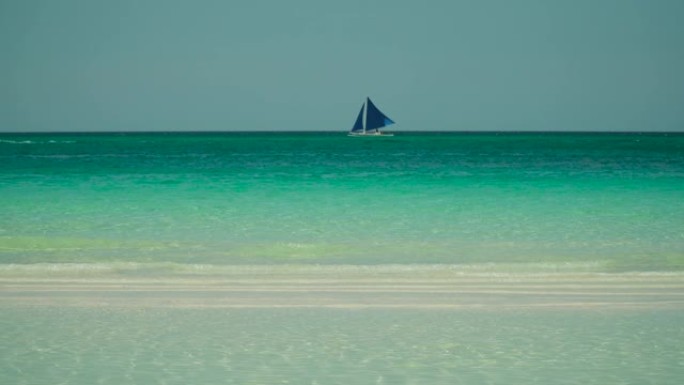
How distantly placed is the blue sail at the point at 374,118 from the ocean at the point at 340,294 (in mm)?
68297

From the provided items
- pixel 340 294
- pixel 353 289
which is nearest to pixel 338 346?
pixel 340 294

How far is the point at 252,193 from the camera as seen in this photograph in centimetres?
2105

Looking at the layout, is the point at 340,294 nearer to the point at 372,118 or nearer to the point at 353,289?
the point at 353,289

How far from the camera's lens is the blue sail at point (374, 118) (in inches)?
3363

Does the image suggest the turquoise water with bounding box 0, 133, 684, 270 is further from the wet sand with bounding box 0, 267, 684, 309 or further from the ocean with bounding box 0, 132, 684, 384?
the wet sand with bounding box 0, 267, 684, 309

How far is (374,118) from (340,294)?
8034 cm

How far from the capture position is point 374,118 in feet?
286

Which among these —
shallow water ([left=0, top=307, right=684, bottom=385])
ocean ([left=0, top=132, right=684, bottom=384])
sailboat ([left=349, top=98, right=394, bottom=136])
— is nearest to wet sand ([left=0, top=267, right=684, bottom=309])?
ocean ([left=0, top=132, right=684, bottom=384])

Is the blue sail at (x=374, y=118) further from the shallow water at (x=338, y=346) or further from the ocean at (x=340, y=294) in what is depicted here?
the shallow water at (x=338, y=346)

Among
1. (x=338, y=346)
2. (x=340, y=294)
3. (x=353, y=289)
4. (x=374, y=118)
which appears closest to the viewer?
(x=338, y=346)

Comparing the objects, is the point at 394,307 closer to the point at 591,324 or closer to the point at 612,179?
the point at 591,324

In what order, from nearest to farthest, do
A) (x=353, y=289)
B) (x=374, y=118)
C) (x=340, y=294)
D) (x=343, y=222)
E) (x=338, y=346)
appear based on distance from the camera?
(x=338, y=346), (x=340, y=294), (x=353, y=289), (x=343, y=222), (x=374, y=118)

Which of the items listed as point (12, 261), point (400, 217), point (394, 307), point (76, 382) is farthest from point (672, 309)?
point (400, 217)

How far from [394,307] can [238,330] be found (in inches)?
56.2
